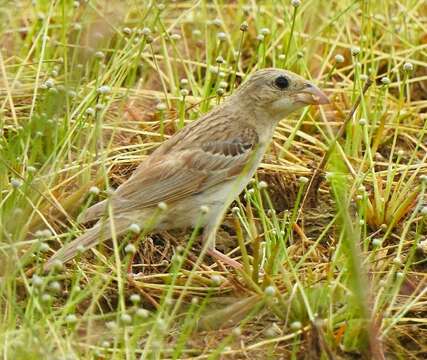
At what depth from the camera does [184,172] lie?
612 centimetres

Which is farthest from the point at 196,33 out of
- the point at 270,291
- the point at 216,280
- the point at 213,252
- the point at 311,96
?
the point at 270,291

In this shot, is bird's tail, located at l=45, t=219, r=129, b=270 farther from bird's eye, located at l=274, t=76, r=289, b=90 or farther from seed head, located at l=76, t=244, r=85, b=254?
bird's eye, located at l=274, t=76, r=289, b=90

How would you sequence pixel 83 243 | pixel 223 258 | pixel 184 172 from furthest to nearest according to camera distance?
pixel 184 172 < pixel 223 258 < pixel 83 243

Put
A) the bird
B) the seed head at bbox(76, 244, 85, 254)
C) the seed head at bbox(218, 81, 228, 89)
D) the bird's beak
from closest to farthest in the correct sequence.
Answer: the seed head at bbox(76, 244, 85, 254)
the bird
the bird's beak
the seed head at bbox(218, 81, 228, 89)

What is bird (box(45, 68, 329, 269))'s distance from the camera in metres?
5.87

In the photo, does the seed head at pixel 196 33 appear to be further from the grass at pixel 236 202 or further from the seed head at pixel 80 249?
the seed head at pixel 80 249

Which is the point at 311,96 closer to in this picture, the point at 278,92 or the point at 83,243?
the point at 278,92

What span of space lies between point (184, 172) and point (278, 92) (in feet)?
2.37

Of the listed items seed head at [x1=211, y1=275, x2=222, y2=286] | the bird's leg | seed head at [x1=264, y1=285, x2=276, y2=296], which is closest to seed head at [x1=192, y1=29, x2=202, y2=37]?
the bird's leg

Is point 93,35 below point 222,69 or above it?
above

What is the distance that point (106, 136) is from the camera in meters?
7.15

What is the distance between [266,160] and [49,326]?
7.92 feet

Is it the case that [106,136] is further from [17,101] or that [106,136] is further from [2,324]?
[2,324]

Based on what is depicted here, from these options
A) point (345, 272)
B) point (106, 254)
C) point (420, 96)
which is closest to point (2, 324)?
point (106, 254)
